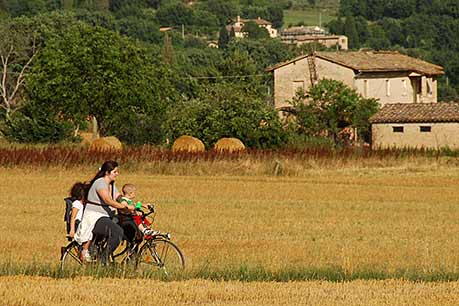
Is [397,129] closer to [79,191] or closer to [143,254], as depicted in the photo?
[79,191]

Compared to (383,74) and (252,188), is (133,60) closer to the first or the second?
(383,74)

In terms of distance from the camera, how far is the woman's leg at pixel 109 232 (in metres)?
16.7

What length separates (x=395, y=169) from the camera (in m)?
51.6

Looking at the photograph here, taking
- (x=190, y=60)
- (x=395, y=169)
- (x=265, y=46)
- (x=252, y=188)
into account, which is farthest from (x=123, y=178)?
(x=265, y=46)

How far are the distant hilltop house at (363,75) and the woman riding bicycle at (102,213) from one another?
70.9m

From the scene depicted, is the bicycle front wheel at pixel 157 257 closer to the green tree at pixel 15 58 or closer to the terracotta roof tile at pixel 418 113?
the terracotta roof tile at pixel 418 113

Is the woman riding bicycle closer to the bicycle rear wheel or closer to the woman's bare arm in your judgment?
the woman's bare arm

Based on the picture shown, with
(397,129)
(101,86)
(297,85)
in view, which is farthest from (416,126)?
(297,85)

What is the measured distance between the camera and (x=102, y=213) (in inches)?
669

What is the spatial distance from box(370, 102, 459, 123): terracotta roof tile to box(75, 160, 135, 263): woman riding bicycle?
181ft

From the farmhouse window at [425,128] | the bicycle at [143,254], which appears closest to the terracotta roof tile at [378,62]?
the farmhouse window at [425,128]

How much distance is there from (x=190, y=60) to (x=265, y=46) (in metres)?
15.8

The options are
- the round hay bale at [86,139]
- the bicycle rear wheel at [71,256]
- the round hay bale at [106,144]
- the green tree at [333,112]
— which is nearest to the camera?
the bicycle rear wheel at [71,256]

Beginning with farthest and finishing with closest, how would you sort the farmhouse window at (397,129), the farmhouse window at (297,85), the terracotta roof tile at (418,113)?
the farmhouse window at (297,85) < the farmhouse window at (397,129) < the terracotta roof tile at (418,113)
